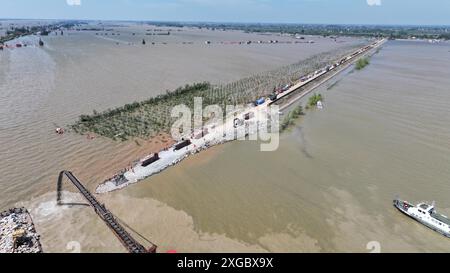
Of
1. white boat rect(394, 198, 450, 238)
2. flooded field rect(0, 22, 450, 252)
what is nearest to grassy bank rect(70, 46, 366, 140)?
flooded field rect(0, 22, 450, 252)

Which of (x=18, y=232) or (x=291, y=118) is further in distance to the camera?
(x=291, y=118)

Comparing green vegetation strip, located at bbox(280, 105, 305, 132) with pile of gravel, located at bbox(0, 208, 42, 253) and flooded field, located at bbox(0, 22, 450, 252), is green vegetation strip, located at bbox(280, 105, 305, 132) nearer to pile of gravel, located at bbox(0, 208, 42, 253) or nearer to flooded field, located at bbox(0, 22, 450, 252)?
flooded field, located at bbox(0, 22, 450, 252)

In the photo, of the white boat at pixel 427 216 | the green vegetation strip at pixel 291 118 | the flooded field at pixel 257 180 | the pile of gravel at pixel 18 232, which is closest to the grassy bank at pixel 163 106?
the flooded field at pixel 257 180

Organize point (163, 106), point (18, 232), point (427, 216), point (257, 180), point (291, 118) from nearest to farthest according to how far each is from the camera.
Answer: point (18, 232) < point (427, 216) < point (257, 180) < point (291, 118) < point (163, 106)

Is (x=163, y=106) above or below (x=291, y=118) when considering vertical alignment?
above

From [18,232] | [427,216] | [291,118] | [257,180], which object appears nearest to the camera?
[18,232]

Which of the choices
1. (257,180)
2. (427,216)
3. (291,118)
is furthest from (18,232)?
(291,118)

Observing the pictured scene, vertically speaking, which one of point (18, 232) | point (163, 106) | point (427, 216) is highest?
point (163, 106)

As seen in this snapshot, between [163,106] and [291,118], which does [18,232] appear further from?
[291,118]
